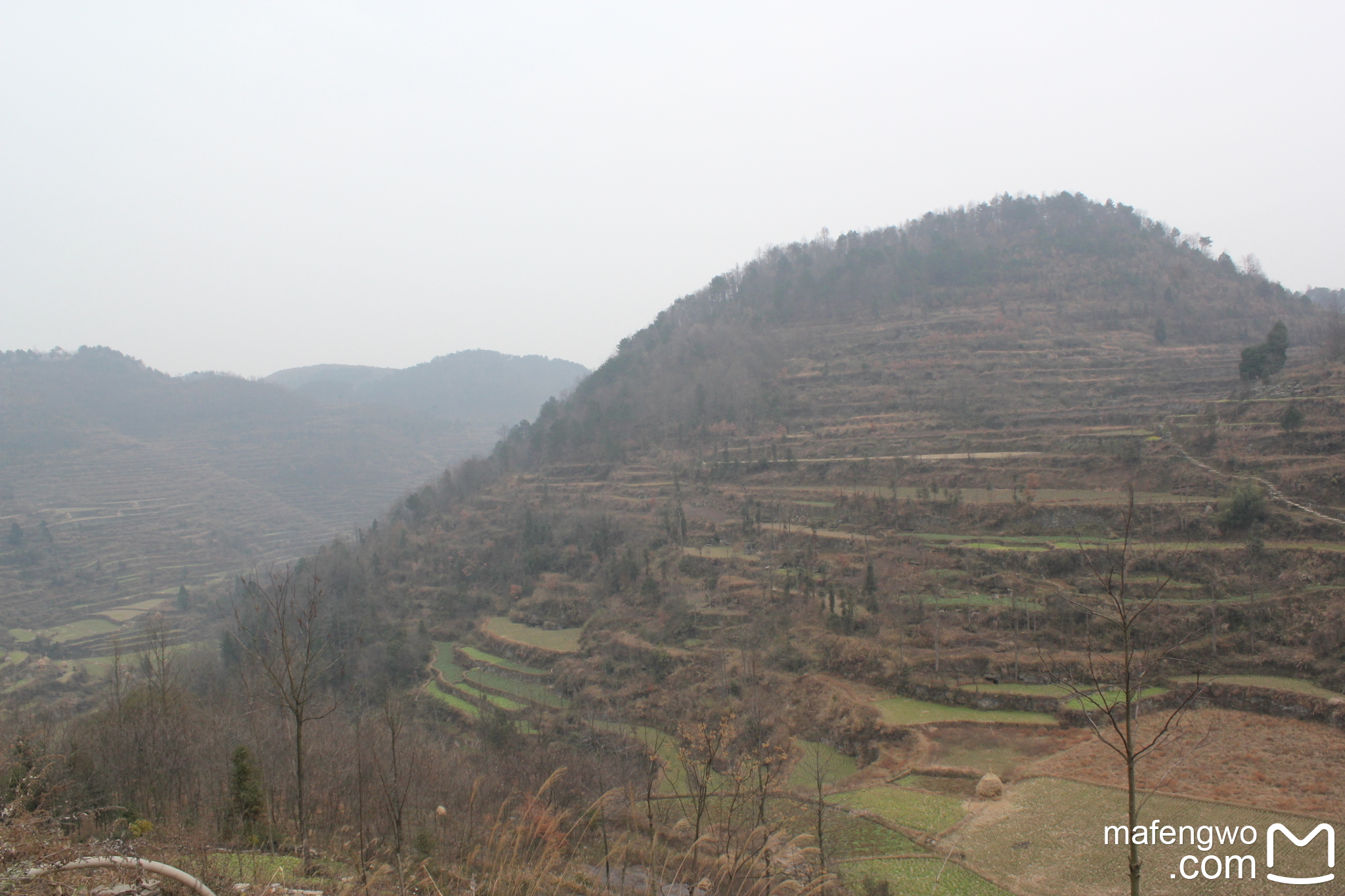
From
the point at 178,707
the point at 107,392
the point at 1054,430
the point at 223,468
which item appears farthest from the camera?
the point at 107,392

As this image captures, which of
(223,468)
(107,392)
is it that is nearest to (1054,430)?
(223,468)

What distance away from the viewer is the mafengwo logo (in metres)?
11.7

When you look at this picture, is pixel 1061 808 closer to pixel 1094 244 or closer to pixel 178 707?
pixel 178 707

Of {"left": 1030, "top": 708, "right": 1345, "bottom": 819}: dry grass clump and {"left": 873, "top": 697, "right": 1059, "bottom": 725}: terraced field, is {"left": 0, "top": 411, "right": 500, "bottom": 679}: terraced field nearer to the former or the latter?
{"left": 873, "top": 697, "right": 1059, "bottom": 725}: terraced field

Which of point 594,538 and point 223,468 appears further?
point 223,468

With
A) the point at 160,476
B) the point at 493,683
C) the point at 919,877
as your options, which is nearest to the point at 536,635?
the point at 493,683

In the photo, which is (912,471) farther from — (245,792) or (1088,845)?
(245,792)

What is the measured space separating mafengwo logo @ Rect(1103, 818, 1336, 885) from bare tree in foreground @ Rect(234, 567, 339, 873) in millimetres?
12940

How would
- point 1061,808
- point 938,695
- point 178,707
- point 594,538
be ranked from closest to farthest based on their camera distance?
point 1061,808
point 178,707
point 938,695
point 594,538

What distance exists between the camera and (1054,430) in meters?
41.9

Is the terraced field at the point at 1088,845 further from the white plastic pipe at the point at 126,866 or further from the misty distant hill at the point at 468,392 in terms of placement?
the misty distant hill at the point at 468,392

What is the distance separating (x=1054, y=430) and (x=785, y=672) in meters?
25.3

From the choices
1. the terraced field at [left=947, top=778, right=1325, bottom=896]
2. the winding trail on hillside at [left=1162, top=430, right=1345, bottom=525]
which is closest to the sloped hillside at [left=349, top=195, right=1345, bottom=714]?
the winding trail on hillside at [left=1162, top=430, right=1345, bottom=525]

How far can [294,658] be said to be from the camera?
14930mm
